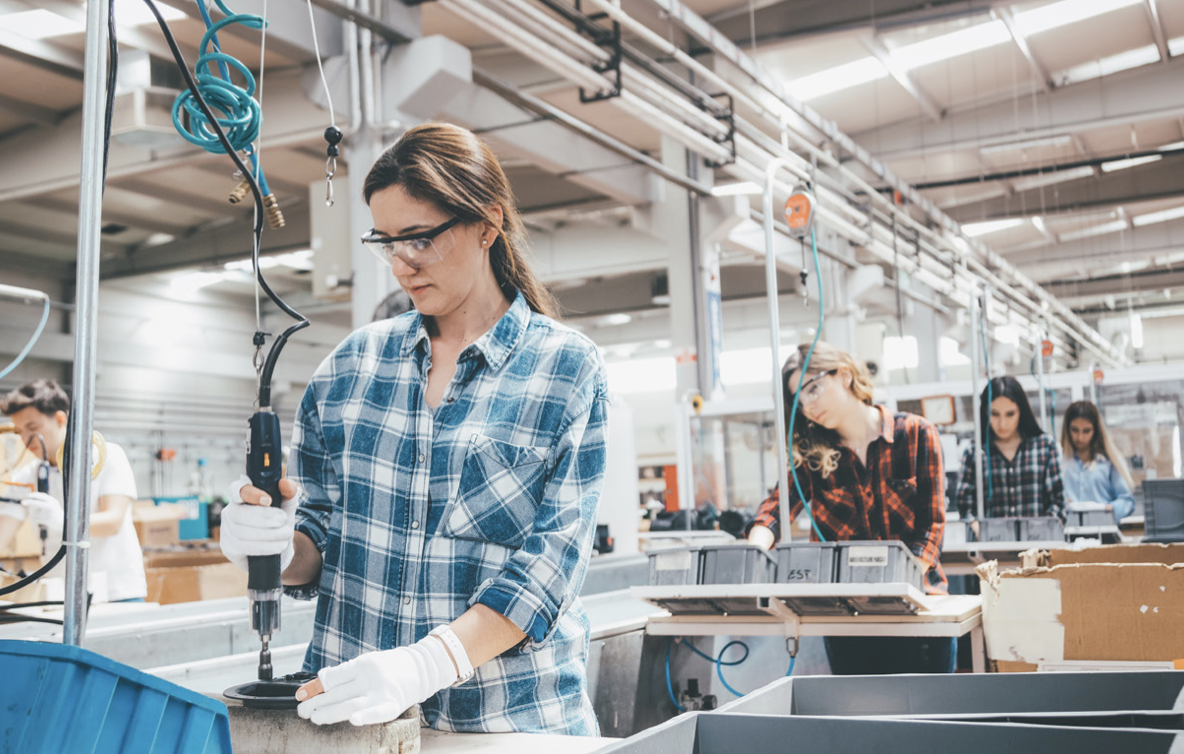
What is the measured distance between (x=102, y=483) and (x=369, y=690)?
2220 mm

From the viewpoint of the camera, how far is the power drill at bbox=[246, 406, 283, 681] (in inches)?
37.0

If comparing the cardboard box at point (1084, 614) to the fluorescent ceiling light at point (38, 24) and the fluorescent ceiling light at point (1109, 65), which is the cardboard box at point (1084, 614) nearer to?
the fluorescent ceiling light at point (38, 24)

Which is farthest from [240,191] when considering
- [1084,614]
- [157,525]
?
[157,525]

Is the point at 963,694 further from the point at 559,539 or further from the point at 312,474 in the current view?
the point at 312,474

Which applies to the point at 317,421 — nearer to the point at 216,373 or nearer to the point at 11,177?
the point at 11,177

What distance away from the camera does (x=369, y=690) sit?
0.84m

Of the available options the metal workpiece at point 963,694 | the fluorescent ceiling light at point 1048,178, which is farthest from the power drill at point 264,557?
the fluorescent ceiling light at point 1048,178

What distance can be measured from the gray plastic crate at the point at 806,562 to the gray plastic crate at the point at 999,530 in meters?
1.36

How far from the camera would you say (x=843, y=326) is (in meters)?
8.69

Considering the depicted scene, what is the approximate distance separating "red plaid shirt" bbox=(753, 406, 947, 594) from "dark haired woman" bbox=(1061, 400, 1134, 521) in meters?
2.94

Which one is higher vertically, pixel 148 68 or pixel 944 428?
pixel 148 68

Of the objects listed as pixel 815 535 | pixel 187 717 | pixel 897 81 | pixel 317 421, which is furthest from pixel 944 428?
pixel 187 717

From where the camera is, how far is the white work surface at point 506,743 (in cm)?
89

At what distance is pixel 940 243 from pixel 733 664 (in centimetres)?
674
